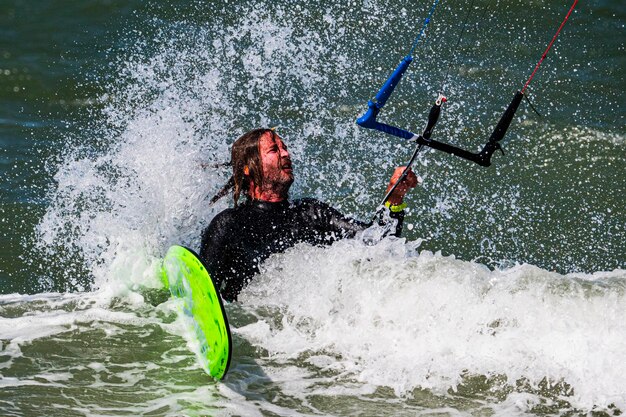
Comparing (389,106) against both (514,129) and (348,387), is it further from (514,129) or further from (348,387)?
(348,387)

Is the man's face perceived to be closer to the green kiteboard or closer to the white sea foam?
the white sea foam

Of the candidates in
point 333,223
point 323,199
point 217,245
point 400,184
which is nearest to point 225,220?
point 217,245

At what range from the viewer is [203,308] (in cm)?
432

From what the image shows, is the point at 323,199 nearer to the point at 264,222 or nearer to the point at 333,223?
the point at 333,223

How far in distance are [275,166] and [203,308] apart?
974mm

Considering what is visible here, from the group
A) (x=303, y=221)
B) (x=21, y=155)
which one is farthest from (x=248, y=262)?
(x=21, y=155)

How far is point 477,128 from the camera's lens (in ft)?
27.0

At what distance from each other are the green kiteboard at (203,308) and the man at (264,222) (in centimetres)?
21

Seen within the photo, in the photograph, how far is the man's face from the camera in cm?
484

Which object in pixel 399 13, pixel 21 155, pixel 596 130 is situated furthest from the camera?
pixel 399 13

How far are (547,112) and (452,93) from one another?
0.96 meters

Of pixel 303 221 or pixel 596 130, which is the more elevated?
pixel 596 130

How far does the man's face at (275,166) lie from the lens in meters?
4.84

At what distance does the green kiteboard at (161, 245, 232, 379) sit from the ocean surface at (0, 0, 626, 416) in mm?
128
